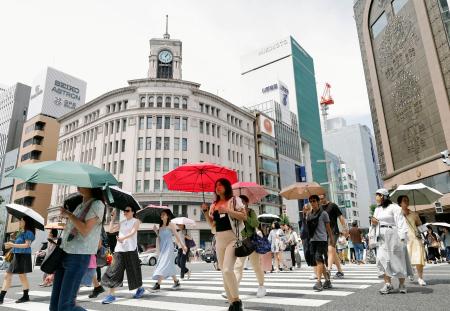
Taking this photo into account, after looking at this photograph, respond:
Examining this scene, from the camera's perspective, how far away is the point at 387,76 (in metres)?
36.9

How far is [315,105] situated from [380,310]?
323ft

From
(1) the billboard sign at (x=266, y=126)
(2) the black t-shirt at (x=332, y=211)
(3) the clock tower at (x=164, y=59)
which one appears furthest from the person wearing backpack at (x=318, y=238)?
(3) the clock tower at (x=164, y=59)

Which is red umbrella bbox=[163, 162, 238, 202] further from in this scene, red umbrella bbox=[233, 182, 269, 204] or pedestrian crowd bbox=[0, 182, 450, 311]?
red umbrella bbox=[233, 182, 269, 204]

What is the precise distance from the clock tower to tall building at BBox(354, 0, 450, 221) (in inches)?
1431

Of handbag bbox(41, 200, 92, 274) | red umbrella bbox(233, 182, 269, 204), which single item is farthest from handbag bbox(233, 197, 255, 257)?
red umbrella bbox(233, 182, 269, 204)

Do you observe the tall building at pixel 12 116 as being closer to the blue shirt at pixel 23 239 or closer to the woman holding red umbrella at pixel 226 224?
the blue shirt at pixel 23 239

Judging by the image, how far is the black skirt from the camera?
6.64m

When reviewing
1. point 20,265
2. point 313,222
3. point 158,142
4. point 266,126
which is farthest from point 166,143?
point 313,222

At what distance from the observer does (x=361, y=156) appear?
112000mm

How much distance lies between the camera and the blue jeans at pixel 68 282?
3088mm

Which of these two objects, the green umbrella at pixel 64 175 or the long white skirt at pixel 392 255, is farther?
the long white skirt at pixel 392 255

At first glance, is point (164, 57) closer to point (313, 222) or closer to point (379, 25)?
point (379, 25)

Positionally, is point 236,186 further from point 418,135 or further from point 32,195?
point 32,195

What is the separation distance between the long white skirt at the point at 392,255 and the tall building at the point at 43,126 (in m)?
59.7
